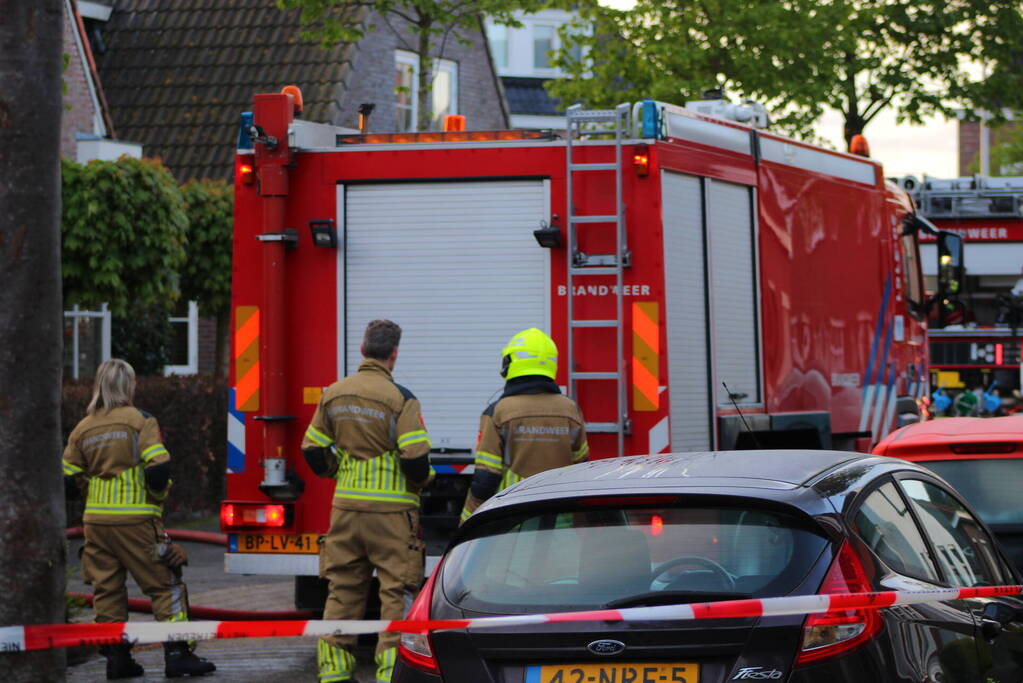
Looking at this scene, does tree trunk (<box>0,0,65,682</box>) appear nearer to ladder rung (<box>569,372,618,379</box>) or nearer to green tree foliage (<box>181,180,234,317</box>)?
ladder rung (<box>569,372,618,379</box>)

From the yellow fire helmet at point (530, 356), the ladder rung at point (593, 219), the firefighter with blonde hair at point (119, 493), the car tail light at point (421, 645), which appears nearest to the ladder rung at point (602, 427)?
the yellow fire helmet at point (530, 356)

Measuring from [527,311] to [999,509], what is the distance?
2916 mm

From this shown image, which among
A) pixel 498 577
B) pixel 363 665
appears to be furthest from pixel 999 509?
pixel 363 665

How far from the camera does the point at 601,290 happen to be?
873 cm

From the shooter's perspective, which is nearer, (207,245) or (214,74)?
(207,245)

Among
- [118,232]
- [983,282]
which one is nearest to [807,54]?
[983,282]

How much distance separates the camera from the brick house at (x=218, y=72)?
23500mm

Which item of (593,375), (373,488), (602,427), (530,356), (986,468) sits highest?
(530,356)

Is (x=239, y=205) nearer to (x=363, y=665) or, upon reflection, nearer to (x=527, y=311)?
(x=527, y=311)

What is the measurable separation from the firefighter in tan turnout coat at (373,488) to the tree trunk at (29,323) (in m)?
2.36

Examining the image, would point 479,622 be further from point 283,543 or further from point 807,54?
point 807,54

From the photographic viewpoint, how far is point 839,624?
426cm

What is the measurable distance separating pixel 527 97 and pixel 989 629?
4417 centimetres

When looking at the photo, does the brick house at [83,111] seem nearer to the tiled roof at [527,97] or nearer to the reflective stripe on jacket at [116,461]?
the reflective stripe on jacket at [116,461]
